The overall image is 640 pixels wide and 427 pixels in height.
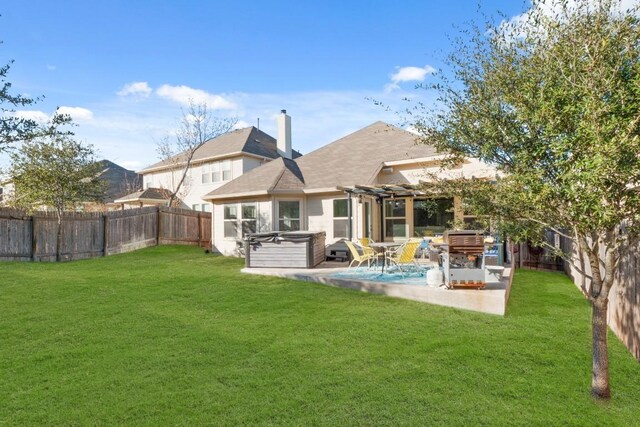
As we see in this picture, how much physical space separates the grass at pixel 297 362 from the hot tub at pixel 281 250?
3.12 meters

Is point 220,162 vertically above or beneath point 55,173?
above

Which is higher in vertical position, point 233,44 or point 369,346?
point 233,44

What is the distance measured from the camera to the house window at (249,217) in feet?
49.8

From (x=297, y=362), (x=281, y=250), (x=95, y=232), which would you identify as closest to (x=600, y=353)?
(x=297, y=362)

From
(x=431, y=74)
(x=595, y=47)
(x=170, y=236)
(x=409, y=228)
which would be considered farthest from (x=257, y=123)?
(x=595, y=47)

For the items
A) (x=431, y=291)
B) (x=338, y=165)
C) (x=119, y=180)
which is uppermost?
(x=119, y=180)

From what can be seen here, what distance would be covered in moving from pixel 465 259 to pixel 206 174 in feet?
69.6

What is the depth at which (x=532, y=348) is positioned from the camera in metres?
→ 5.00

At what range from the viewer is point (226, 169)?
79.0 feet

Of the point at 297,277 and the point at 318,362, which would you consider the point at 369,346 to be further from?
the point at 297,277

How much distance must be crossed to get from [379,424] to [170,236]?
18254mm

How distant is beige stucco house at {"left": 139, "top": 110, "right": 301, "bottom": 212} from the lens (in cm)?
2314

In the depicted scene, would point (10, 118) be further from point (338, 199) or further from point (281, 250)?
point (338, 199)

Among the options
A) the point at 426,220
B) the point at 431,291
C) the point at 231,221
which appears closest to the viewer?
the point at 431,291
